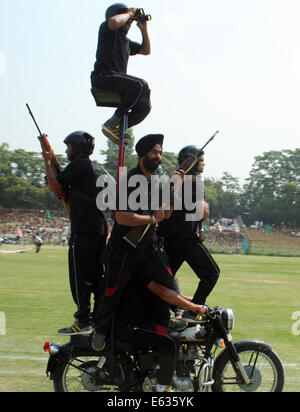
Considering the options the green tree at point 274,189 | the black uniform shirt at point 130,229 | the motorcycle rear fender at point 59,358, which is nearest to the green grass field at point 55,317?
the motorcycle rear fender at point 59,358

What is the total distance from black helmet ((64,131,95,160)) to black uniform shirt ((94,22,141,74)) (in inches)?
25.8

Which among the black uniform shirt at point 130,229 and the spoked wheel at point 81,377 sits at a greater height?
the black uniform shirt at point 130,229

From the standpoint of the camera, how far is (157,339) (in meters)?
4.41

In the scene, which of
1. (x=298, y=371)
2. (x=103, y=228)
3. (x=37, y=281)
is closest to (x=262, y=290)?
(x=37, y=281)

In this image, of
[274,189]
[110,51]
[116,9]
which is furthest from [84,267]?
[274,189]

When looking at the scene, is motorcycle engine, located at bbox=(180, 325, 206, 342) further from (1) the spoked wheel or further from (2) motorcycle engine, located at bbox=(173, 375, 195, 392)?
(1) the spoked wheel

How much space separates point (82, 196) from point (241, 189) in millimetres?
89812

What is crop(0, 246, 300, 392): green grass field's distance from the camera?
564 centimetres

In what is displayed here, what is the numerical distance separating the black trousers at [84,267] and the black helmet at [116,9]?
80.2 inches

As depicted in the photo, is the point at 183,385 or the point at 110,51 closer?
the point at 183,385

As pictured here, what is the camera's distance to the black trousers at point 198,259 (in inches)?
215
